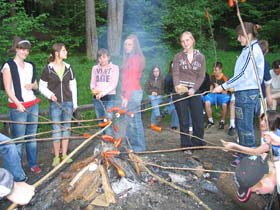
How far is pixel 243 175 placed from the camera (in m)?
3.03

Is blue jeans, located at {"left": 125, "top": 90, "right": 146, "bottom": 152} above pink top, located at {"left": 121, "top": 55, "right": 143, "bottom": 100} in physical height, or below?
below

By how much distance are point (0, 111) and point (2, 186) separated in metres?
6.15

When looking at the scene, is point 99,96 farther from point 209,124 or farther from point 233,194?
point 209,124

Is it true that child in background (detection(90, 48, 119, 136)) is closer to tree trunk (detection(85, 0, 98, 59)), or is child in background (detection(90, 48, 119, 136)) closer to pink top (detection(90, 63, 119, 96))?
pink top (detection(90, 63, 119, 96))

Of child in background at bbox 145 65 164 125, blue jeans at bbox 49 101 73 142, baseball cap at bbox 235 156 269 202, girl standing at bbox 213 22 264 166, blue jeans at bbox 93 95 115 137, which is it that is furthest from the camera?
child in background at bbox 145 65 164 125

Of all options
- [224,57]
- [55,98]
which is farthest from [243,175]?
[224,57]

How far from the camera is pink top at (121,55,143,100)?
5625 millimetres

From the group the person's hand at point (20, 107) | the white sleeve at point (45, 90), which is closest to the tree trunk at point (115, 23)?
the white sleeve at point (45, 90)

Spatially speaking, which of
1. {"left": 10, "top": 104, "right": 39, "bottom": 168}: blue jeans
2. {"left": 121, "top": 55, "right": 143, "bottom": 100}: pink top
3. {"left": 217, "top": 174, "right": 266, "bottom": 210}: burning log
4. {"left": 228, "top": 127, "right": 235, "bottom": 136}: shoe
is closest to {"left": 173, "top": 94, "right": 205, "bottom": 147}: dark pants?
{"left": 121, "top": 55, "right": 143, "bottom": 100}: pink top

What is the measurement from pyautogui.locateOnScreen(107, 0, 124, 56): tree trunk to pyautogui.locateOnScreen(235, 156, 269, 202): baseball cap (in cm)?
978

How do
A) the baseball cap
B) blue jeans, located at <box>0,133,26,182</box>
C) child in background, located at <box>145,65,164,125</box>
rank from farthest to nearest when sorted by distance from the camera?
1. child in background, located at <box>145,65,164,125</box>
2. blue jeans, located at <box>0,133,26,182</box>
3. the baseball cap

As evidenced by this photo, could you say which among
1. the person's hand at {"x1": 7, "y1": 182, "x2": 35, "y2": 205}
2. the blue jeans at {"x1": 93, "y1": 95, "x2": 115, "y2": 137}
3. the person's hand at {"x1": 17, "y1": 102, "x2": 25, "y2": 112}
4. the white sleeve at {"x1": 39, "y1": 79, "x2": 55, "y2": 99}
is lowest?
the person's hand at {"x1": 7, "y1": 182, "x2": 35, "y2": 205}

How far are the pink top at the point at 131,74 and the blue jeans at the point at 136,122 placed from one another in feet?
0.31

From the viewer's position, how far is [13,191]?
2518 mm
